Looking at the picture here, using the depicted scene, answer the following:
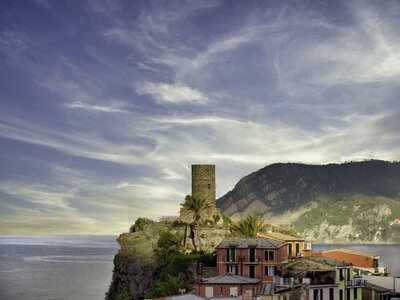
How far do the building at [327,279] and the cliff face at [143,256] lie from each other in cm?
2727

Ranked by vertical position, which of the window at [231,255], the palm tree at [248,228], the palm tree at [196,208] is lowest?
the window at [231,255]

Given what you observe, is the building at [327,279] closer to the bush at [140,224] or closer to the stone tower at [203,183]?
the stone tower at [203,183]

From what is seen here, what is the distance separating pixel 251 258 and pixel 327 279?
13102 mm

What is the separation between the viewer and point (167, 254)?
3536 inches

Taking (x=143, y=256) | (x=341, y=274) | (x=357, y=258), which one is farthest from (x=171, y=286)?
(x=357, y=258)

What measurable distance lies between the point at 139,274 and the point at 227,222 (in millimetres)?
15767

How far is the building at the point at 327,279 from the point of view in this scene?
58.9 metres

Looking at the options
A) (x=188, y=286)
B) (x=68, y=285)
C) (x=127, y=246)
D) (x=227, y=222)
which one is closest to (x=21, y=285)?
(x=68, y=285)

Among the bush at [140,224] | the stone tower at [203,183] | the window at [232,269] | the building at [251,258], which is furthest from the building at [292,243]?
the bush at [140,224]

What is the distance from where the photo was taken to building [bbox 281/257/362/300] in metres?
58.9

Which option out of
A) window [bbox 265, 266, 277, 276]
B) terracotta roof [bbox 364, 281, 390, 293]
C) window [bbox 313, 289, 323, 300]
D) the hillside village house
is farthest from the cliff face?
window [bbox 313, 289, 323, 300]

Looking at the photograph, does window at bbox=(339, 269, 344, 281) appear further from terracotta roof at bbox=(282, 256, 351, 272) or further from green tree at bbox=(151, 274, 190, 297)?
green tree at bbox=(151, 274, 190, 297)

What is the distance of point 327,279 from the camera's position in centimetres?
6084

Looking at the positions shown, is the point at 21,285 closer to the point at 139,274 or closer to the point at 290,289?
the point at 139,274
